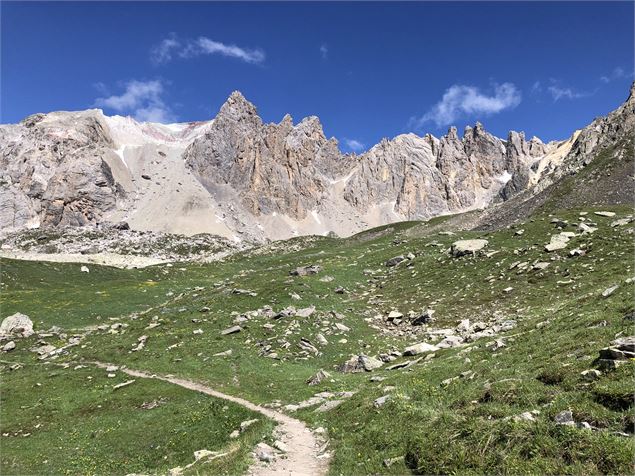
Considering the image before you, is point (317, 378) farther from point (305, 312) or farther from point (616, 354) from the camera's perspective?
point (616, 354)

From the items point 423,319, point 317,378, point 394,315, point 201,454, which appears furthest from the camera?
point 394,315

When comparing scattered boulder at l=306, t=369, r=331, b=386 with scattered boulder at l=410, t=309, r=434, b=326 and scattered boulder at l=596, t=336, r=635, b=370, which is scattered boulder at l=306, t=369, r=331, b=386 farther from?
scattered boulder at l=596, t=336, r=635, b=370

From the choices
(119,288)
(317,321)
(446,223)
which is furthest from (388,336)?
(446,223)

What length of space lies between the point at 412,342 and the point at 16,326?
46.2m

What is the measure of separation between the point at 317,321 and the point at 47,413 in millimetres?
22698

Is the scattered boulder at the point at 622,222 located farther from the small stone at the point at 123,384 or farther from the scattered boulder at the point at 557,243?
the small stone at the point at 123,384

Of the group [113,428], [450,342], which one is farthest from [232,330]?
[450,342]

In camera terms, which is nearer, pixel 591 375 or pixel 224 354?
pixel 591 375

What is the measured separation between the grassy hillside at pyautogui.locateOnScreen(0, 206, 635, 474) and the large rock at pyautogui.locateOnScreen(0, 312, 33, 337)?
208 cm

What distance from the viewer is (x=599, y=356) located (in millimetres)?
14672

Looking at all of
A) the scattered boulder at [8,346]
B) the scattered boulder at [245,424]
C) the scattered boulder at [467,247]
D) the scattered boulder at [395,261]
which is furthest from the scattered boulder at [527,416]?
the scattered boulder at [395,261]

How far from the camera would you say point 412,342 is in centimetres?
3594

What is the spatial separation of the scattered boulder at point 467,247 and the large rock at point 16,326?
174ft

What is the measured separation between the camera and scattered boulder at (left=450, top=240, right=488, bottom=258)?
55031mm
